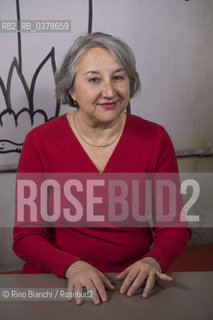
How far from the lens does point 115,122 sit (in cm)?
144

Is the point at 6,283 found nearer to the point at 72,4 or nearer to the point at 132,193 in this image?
the point at 132,193

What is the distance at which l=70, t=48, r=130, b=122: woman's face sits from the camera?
4.17ft

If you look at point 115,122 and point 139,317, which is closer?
point 139,317

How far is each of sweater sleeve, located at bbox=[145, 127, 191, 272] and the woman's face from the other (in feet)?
0.72

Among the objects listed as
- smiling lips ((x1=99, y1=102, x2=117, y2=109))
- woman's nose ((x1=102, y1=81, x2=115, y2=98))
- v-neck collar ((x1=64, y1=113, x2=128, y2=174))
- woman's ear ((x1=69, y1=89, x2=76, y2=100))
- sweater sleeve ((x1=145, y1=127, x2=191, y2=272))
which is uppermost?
woman's nose ((x1=102, y1=81, x2=115, y2=98))

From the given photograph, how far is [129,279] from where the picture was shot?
944mm

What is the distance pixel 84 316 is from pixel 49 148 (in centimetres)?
69

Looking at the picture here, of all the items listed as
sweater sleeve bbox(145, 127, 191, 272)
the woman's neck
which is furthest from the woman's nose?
sweater sleeve bbox(145, 127, 191, 272)

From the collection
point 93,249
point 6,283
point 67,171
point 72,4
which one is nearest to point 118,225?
point 93,249

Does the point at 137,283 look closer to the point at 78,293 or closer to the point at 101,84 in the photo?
the point at 78,293

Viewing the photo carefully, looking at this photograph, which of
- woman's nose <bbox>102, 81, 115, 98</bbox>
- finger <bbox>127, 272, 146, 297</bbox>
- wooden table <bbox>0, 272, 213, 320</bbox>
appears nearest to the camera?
wooden table <bbox>0, 272, 213, 320</bbox>

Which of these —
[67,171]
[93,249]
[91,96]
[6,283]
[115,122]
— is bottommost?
[93,249]

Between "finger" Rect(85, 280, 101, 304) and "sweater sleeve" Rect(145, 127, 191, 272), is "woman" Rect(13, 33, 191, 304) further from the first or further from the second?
"finger" Rect(85, 280, 101, 304)

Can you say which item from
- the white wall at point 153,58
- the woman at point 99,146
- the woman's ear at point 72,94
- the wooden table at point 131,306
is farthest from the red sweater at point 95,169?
the white wall at point 153,58
